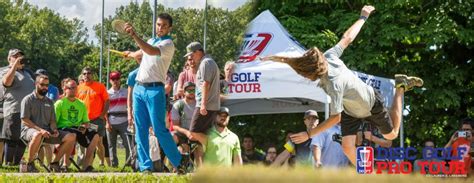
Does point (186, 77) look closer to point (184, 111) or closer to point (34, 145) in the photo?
point (184, 111)

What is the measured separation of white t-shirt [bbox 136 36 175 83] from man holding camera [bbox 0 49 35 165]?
8.64 ft

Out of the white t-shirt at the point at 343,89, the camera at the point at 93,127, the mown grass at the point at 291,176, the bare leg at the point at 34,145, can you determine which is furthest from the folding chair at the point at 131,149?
the mown grass at the point at 291,176

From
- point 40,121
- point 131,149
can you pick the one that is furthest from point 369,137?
point 131,149

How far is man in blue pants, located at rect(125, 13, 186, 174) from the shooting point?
5781 mm

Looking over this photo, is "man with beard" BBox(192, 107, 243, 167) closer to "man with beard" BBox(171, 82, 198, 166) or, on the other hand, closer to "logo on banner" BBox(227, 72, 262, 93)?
"man with beard" BBox(171, 82, 198, 166)

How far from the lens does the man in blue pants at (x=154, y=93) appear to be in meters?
5.78

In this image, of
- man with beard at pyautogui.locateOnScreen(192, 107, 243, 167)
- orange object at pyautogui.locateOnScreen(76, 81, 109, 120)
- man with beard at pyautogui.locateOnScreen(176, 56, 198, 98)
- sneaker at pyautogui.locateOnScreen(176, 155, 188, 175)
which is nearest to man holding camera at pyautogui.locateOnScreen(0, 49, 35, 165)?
orange object at pyautogui.locateOnScreen(76, 81, 109, 120)

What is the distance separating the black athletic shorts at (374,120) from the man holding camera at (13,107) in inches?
156

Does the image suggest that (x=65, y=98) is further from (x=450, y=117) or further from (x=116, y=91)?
(x=450, y=117)

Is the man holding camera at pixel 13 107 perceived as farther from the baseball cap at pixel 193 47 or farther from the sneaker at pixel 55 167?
the baseball cap at pixel 193 47

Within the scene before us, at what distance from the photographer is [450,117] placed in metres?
14.3

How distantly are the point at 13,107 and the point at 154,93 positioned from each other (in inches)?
114

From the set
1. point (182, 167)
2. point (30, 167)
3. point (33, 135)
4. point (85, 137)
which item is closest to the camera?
point (182, 167)

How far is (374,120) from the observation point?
543cm
